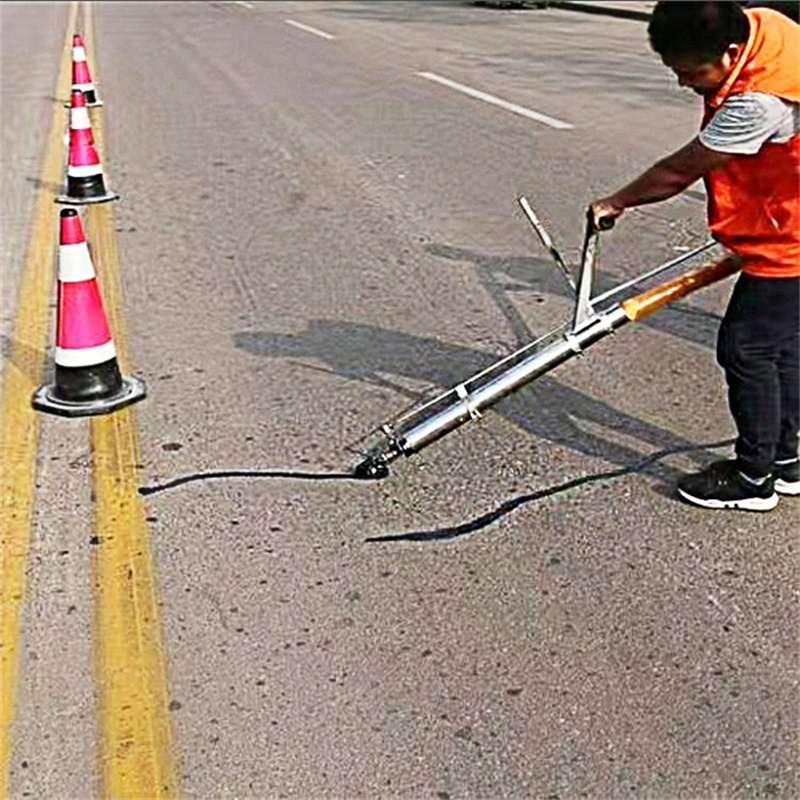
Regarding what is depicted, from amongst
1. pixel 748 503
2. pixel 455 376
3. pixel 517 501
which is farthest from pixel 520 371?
pixel 455 376

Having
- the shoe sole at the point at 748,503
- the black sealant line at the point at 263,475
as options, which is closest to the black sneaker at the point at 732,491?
the shoe sole at the point at 748,503

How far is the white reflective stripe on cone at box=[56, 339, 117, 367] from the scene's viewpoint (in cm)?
472

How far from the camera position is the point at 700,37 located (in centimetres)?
315

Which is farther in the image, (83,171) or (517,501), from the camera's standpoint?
(83,171)

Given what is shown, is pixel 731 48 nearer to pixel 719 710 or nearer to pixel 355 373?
pixel 719 710

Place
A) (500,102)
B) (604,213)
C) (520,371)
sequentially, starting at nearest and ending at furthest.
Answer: (604,213) → (520,371) → (500,102)

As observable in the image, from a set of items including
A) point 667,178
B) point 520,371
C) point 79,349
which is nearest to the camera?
point 667,178

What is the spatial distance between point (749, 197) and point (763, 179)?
0.07 m

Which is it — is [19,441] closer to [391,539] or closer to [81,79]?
[391,539]

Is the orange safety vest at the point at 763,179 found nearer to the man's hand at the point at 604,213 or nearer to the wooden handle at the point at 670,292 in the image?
the wooden handle at the point at 670,292

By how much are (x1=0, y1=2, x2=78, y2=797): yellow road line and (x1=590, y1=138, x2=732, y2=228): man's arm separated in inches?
79.9

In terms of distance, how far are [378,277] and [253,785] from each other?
4.07 meters

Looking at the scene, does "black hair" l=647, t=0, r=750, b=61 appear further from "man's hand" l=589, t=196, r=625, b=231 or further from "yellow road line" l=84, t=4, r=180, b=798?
"yellow road line" l=84, t=4, r=180, b=798

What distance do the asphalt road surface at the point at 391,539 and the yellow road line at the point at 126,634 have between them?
0.04ft
